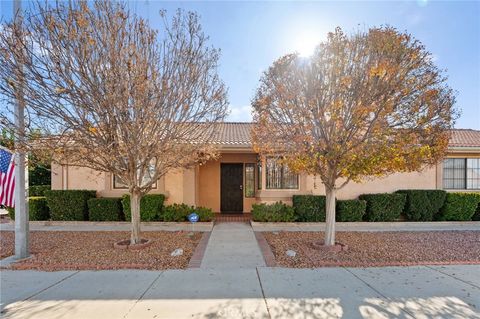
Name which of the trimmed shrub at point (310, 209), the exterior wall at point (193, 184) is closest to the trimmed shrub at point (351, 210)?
the trimmed shrub at point (310, 209)

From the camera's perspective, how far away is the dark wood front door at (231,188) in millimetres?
13422

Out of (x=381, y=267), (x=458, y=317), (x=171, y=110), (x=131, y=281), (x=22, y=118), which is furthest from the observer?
(x=171, y=110)

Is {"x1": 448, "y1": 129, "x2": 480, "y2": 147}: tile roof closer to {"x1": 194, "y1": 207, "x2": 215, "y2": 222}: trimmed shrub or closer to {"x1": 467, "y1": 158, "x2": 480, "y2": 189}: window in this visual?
{"x1": 467, "y1": 158, "x2": 480, "y2": 189}: window

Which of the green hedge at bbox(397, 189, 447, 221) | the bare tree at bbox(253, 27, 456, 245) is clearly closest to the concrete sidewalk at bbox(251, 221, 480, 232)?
the green hedge at bbox(397, 189, 447, 221)

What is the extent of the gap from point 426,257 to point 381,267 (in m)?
1.52

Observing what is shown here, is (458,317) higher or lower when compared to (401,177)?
lower

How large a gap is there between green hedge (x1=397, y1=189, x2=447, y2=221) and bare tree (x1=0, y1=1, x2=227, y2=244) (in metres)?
8.99

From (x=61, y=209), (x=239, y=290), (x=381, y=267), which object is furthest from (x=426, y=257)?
(x=61, y=209)

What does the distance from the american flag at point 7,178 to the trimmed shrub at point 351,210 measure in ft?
32.3

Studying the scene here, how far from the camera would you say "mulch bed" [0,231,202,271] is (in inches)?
238

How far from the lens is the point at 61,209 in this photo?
10.6m

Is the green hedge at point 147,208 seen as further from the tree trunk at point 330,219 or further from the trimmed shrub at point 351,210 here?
the trimmed shrub at point 351,210

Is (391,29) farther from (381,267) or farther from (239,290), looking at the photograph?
(239,290)

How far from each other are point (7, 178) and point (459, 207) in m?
14.6
